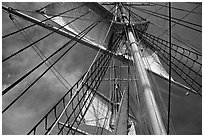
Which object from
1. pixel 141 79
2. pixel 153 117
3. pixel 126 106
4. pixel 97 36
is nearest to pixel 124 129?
pixel 126 106

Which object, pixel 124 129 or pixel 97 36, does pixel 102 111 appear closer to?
pixel 97 36

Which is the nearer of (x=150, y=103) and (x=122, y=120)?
(x=150, y=103)

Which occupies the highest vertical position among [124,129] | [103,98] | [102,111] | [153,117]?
[103,98]

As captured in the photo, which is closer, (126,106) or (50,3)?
(126,106)

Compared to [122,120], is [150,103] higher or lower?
lower

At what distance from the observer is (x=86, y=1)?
8242mm

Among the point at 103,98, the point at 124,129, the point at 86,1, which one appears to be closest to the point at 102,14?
the point at 86,1

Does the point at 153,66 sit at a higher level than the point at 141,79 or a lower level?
higher

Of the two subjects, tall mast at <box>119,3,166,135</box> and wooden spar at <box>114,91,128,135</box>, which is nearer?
tall mast at <box>119,3,166,135</box>

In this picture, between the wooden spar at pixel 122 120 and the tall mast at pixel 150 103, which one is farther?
the wooden spar at pixel 122 120

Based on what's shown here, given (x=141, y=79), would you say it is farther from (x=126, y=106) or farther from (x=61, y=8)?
(x=61, y=8)

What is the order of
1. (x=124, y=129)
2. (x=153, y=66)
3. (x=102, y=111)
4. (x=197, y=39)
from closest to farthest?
(x=124, y=129) → (x=197, y=39) → (x=153, y=66) → (x=102, y=111)

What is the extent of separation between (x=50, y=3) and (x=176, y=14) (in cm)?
438

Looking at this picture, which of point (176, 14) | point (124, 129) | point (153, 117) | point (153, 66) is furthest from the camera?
point (153, 66)
